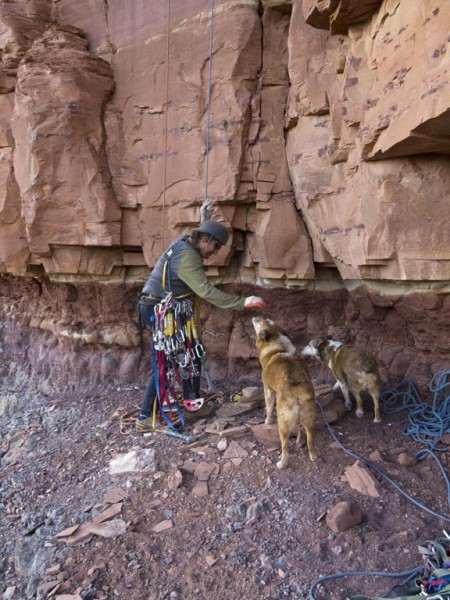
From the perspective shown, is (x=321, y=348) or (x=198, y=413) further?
(x=321, y=348)

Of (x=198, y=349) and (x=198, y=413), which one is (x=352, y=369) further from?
(x=198, y=413)

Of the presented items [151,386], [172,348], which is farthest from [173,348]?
[151,386]

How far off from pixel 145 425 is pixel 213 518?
1.96 m

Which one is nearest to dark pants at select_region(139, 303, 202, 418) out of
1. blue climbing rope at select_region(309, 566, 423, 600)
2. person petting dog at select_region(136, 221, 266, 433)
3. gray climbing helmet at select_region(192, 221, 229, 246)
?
person petting dog at select_region(136, 221, 266, 433)

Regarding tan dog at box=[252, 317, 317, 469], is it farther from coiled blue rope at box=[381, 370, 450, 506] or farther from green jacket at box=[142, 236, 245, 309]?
coiled blue rope at box=[381, 370, 450, 506]

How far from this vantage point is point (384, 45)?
4.50 meters

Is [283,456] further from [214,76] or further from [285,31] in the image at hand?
[285,31]

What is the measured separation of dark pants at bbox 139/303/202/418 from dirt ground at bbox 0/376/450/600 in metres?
0.43

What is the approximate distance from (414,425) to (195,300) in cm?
308

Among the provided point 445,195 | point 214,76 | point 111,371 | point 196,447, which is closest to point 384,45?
point 445,195

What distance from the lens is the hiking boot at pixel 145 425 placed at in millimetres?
5348

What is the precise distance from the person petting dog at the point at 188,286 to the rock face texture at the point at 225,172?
1378 millimetres

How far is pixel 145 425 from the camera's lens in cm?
545

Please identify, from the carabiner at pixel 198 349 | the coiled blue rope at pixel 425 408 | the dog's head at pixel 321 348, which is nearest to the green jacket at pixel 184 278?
the carabiner at pixel 198 349
